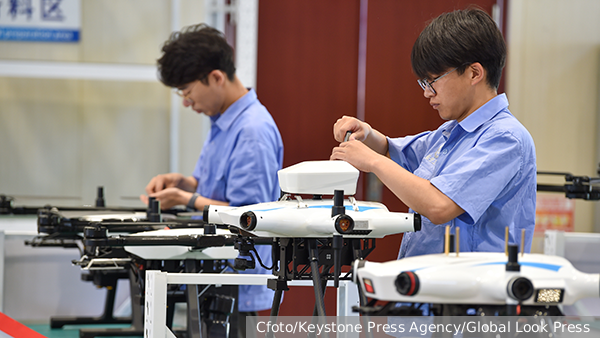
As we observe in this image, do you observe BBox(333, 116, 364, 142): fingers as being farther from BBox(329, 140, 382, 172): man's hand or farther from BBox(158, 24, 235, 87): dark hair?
BBox(158, 24, 235, 87): dark hair

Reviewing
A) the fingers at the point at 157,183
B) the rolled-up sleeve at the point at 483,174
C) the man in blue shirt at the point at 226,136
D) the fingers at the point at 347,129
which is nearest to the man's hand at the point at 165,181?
the fingers at the point at 157,183

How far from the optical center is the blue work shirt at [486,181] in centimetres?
118

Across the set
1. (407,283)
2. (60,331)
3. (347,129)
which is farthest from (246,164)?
(60,331)

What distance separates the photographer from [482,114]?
1295mm

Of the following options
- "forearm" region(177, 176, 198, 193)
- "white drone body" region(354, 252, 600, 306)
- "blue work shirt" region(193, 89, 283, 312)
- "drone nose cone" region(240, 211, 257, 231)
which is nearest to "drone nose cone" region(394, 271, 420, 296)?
"white drone body" region(354, 252, 600, 306)

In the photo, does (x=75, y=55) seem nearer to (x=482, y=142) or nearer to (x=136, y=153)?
(x=136, y=153)

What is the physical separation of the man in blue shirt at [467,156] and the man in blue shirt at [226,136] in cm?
85

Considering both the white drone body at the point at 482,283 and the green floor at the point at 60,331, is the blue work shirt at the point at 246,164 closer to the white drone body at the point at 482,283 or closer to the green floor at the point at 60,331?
the white drone body at the point at 482,283

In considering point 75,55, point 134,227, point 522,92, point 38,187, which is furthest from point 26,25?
point 522,92

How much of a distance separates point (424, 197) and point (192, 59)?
1.41 m

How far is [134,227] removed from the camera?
1.96 metres

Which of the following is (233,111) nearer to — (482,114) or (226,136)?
(226,136)

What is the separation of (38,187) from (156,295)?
277 centimetres

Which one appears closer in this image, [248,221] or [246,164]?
[248,221]
